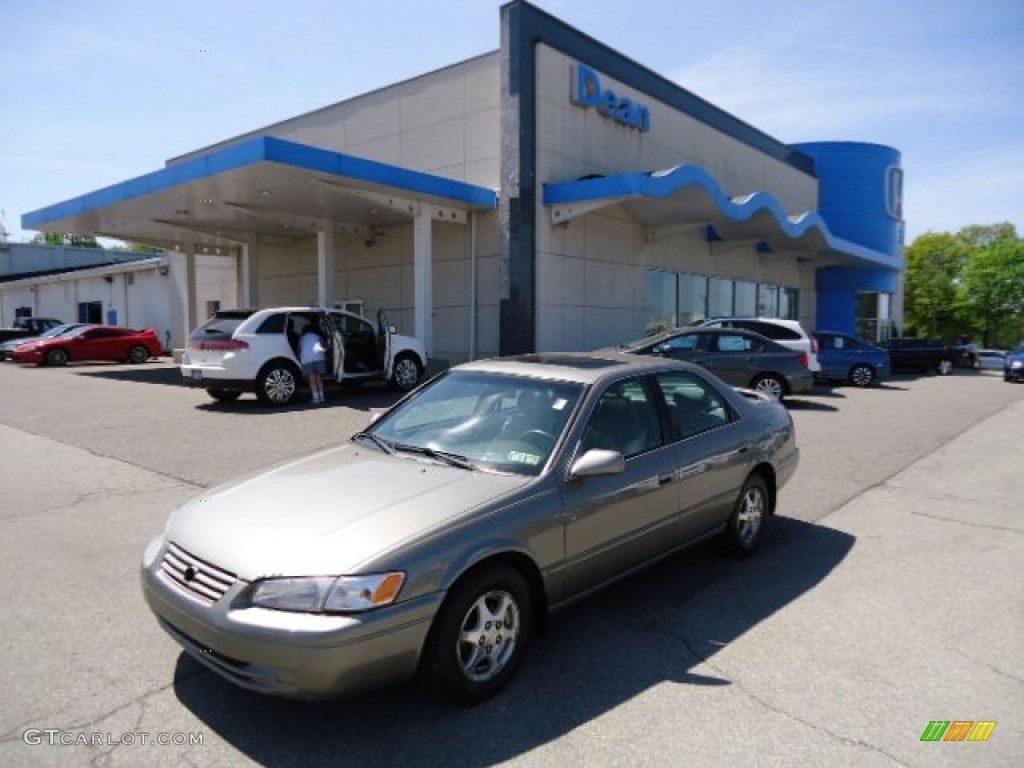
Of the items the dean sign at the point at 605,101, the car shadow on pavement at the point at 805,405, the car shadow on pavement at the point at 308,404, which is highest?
the dean sign at the point at 605,101

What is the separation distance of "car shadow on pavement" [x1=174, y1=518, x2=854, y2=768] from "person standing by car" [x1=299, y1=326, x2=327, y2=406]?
8616mm

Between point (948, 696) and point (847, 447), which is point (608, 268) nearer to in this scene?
point (847, 447)

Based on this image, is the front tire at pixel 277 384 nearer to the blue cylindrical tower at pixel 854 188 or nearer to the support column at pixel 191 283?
the support column at pixel 191 283

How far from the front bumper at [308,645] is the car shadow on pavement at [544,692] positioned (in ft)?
0.85

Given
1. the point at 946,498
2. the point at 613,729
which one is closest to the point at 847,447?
the point at 946,498

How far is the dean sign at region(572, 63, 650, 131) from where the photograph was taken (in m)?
17.8

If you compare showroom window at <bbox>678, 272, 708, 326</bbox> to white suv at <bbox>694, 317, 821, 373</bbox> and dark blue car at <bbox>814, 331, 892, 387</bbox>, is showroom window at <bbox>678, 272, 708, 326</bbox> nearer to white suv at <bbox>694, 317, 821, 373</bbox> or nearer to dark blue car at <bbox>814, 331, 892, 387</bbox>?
dark blue car at <bbox>814, 331, 892, 387</bbox>

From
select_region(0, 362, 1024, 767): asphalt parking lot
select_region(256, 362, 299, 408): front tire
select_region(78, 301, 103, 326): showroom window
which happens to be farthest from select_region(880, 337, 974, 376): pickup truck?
select_region(78, 301, 103, 326): showroom window

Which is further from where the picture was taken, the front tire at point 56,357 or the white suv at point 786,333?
the front tire at point 56,357

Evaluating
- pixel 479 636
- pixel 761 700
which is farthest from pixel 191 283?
pixel 761 700

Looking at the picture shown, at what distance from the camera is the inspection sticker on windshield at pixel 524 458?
11.4ft

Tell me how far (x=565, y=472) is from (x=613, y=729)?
1.16 meters

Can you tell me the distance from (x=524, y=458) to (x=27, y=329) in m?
30.7

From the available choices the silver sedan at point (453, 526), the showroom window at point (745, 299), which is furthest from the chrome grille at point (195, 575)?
the showroom window at point (745, 299)
